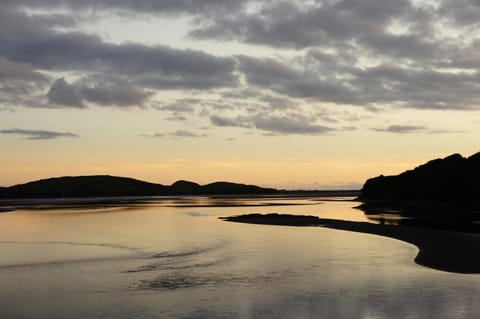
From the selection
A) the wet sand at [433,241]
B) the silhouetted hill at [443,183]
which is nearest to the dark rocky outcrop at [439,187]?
the silhouetted hill at [443,183]

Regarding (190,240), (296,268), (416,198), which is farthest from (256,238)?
(416,198)

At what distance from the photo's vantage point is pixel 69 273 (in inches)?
1024

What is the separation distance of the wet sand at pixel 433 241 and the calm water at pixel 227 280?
149cm

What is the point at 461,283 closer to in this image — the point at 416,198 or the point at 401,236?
the point at 401,236

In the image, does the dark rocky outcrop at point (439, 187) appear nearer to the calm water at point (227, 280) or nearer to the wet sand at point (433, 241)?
the wet sand at point (433, 241)

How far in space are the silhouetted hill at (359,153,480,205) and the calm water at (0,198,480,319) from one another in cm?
8176

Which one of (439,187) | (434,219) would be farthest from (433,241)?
(439,187)

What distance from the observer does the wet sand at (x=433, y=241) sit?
89.9 feet

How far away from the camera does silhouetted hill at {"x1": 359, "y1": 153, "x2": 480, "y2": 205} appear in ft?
370

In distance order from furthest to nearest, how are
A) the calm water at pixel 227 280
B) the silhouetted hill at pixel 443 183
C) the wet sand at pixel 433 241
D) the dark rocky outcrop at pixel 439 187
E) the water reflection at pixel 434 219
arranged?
the silhouetted hill at pixel 443 183
the dark rocky outcrop at pixel 439 187
the water reflection at pixel 434 219
the wet sand at pixel 433 241
the calm water at pixel 227 280

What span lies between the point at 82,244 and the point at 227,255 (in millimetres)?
12950

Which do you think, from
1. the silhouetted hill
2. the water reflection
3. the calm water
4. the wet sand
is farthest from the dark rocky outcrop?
the calm water

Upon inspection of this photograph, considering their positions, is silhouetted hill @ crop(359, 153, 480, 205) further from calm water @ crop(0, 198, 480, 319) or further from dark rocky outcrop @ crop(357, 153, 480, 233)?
calm water @ crop(0, 198, 480, 319)

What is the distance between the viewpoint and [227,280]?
23438 millimetres
